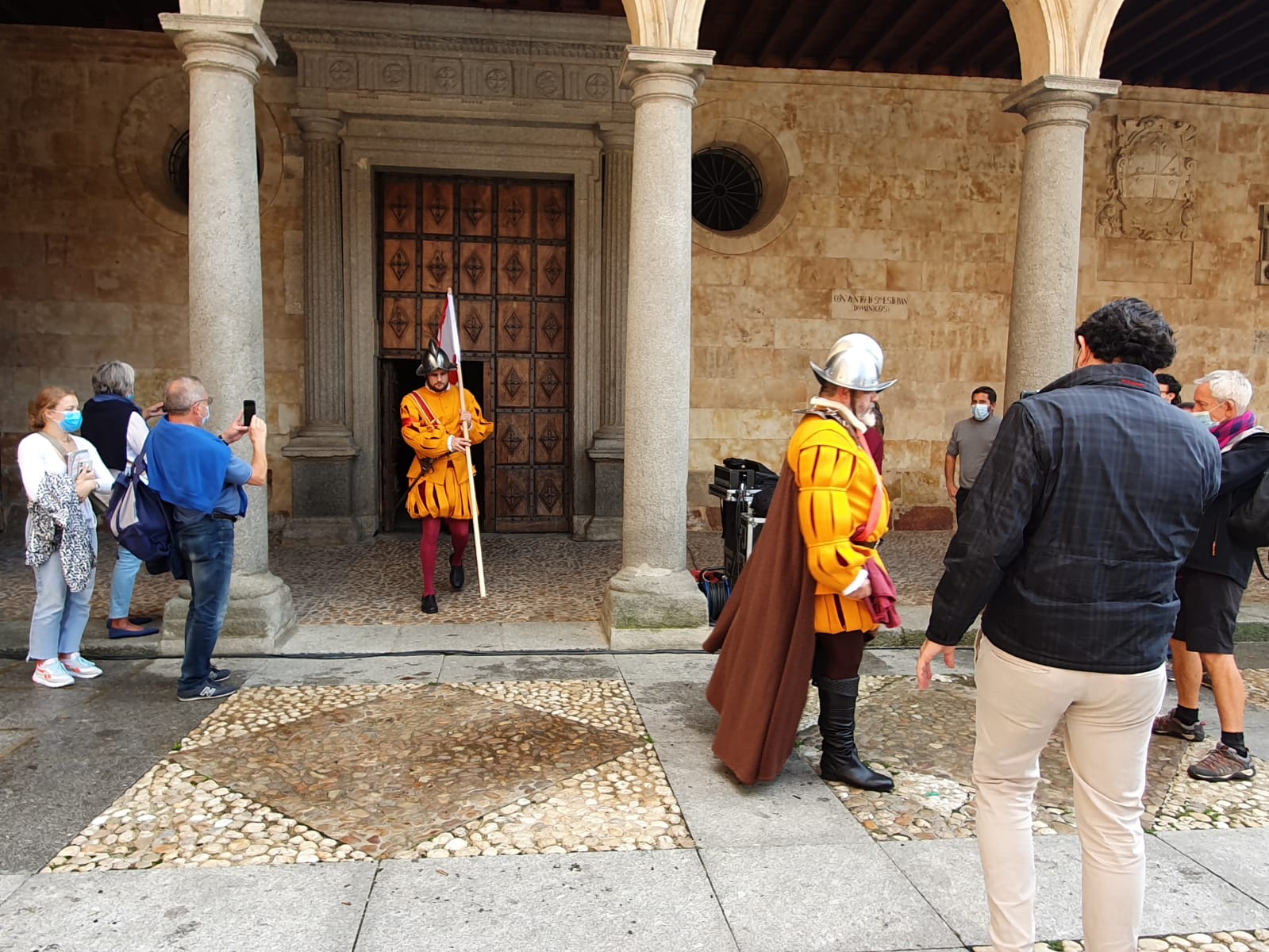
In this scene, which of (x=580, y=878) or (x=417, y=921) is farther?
(x=580, y=878)

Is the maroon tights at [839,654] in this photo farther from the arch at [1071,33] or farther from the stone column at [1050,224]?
the arch at [1071,33]

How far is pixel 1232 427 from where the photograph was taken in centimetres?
417

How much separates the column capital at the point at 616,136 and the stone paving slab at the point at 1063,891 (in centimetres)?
760

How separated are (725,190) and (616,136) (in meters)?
1.43

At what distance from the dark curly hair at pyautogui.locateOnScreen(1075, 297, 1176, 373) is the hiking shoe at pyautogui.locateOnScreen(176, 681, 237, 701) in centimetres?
421

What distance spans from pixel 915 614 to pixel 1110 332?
13.6 ft

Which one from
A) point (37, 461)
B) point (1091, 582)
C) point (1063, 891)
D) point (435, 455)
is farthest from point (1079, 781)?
point (435, 455)

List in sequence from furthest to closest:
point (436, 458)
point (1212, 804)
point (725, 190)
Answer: point (725, 190) < point (436, 458) < point (1212, 804)

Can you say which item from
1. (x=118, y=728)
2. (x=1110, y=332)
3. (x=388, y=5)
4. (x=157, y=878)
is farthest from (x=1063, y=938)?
(x=388, y=5)

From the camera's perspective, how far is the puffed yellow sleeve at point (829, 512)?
10.6 ft

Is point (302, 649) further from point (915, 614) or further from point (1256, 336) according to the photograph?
point (1256, 336)

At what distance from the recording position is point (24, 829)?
3191mm

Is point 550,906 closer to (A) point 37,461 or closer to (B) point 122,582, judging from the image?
(A) point 37,461

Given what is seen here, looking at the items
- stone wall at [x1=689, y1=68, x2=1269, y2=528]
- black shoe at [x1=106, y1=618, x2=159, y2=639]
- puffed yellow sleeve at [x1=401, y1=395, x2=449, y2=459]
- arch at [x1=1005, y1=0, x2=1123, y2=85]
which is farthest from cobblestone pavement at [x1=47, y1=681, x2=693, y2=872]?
stone wall at [x1=689, y1=68, x2=1269, y2=528]
